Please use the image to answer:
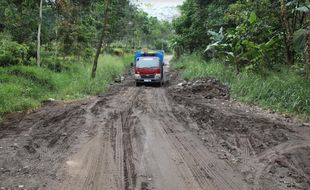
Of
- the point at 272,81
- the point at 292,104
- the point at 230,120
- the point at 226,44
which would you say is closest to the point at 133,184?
the point at 230,120

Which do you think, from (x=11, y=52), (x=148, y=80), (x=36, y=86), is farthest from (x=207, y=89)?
(x=11, y=52)

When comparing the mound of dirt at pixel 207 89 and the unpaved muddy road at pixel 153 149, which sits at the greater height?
the mound of dirt at pixel 207 89

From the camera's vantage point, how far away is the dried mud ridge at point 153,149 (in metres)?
7.07

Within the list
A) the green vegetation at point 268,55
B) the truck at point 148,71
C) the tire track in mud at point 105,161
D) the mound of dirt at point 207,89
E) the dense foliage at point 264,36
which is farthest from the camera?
the truck at point 148,71

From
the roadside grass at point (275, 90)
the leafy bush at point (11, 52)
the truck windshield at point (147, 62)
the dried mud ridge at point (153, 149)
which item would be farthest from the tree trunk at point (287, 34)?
the leafy bush at point (11, 52)

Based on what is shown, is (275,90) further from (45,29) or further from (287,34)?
(45,29)

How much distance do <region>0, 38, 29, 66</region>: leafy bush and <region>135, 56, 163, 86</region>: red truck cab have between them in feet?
26.1

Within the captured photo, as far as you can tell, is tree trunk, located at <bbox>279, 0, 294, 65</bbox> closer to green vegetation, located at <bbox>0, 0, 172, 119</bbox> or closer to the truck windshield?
the truck windshield

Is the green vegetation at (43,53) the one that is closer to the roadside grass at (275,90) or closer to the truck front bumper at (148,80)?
the truck front bumper at (148,80)

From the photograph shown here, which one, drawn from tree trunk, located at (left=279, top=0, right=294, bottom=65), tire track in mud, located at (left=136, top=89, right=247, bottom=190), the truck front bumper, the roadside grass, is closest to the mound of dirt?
the roadside grass

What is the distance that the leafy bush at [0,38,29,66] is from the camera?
17497mm

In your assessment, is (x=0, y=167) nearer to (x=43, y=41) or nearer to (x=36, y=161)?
(x=36, y=161)

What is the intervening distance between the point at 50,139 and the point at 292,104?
827 cm

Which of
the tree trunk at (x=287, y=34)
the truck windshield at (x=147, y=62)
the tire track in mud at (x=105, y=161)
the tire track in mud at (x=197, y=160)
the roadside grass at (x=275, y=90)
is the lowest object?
the tire track in mud at (x=105, y=161)
